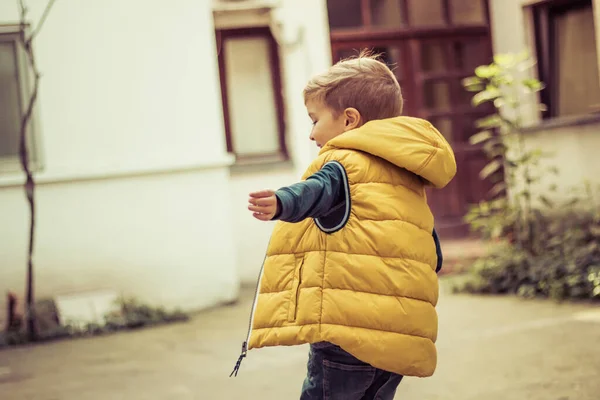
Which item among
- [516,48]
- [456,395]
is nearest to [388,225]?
[456,395]

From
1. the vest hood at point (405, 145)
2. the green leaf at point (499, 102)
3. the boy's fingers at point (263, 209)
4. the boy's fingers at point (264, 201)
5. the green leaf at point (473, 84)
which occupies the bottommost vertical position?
the boy's fingers at point (263, 209)

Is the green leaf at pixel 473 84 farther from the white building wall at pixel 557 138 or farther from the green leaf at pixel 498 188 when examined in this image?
the green leaf at pixel 498 188

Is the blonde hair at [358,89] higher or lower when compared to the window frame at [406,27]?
lower

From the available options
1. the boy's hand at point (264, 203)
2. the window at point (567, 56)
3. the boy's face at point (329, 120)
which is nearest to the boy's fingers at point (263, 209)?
the boy's hand at point (264, 203)

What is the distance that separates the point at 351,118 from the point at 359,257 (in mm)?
413

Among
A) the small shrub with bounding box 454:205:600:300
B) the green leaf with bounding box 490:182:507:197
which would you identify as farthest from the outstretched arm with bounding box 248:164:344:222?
the green leaf with bounding box 490:182:507:197

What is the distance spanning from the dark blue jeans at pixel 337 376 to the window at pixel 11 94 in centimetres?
589

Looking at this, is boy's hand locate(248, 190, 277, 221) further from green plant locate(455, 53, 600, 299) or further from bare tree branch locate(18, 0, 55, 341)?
bare tree branch locate(18, 0, 55, 341)

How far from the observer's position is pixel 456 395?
4262mm

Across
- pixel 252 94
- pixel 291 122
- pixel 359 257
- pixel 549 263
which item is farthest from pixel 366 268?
pixel 252 94

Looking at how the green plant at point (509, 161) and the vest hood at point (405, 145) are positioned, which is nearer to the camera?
the vest hood at point (405, 145)

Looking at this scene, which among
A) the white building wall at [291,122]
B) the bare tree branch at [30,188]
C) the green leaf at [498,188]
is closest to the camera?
the bare tree branch at [30,188]

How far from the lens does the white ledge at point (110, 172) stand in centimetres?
765

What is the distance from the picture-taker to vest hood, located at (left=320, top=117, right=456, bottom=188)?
2.47 meters
